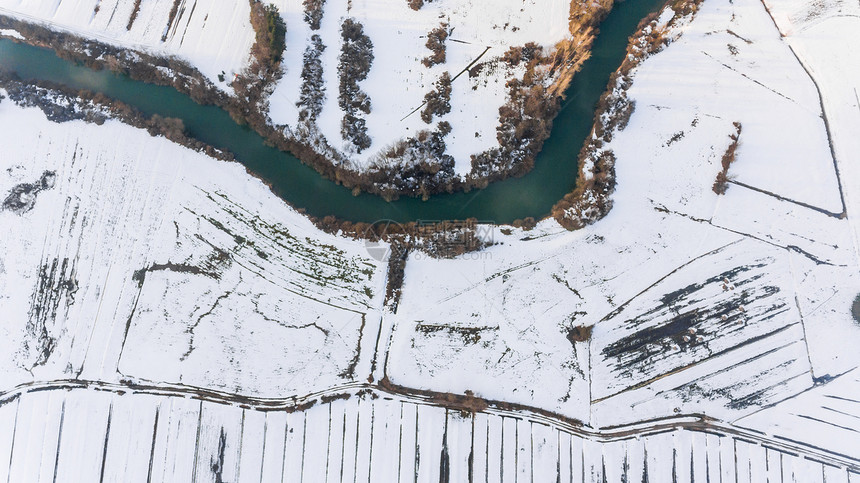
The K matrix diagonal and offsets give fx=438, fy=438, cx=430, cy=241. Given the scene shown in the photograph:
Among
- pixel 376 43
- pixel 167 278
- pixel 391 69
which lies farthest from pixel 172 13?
pixel 167 278

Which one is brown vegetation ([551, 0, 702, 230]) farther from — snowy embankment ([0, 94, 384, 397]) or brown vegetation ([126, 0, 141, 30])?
brown vegetation ([126, 0, 141, 30])

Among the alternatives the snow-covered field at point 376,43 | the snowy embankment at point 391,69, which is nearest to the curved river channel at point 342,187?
the snowy embankment at point 391,69

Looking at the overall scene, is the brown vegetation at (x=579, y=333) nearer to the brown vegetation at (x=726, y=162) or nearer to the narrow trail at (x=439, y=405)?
the narrow trail at (x=439, y=405)

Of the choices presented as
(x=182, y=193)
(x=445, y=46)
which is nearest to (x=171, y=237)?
(x=182, y=193)

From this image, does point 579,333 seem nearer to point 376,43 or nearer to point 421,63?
point 421,63

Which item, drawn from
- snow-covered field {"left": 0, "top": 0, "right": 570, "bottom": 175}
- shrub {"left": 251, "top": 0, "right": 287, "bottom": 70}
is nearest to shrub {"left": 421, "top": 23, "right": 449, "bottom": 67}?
snow-covered field {"left": 0, "top": 0, "right": 570, "bottom": 175}

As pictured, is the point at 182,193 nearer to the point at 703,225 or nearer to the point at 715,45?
the point at 703,225
